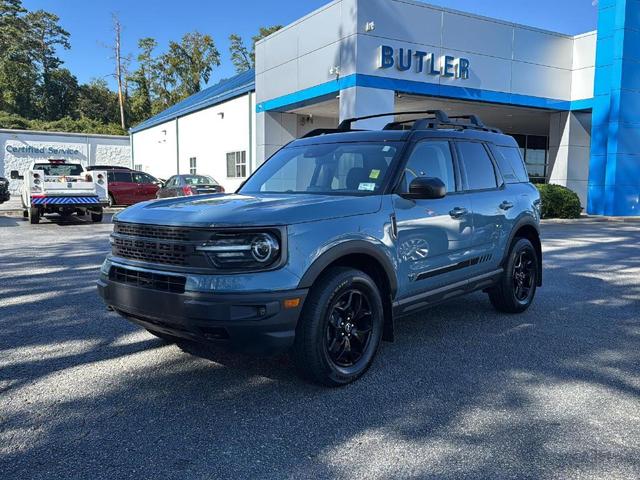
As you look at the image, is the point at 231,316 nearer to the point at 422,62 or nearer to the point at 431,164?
the point at 431,164

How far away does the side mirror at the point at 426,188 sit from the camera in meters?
4.15

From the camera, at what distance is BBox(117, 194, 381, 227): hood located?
345 centimetres

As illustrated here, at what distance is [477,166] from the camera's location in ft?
17.8

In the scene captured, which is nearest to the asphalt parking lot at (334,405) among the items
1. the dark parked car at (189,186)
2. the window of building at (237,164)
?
the dark parked car at (189,186)

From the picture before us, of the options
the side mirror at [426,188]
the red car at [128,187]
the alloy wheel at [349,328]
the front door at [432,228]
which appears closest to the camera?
the alloy wheel at [349,328]

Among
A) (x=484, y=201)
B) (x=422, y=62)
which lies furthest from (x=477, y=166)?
(x=422, y=62)

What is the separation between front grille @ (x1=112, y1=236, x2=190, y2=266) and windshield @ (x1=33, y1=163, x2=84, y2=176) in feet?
45.6

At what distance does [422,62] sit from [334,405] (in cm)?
1548

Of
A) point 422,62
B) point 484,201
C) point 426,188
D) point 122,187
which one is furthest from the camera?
point 122,187

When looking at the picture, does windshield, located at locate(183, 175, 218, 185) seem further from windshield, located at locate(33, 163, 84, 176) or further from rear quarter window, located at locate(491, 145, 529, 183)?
rear quarter window, located at locate(491, 145, 529, 183)

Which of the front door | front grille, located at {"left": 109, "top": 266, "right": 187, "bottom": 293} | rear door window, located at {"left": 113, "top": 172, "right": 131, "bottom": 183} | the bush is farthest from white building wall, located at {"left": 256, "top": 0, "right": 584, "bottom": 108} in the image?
front grille, located at {"left": 109, "top": 266, "right": 187, "bottom": 293}

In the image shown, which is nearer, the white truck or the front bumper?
the front bumper

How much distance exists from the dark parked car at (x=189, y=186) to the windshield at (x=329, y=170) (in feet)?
43.1

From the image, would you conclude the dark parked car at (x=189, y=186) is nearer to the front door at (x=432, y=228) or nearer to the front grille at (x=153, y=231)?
the front door at (x=432, y=228)
